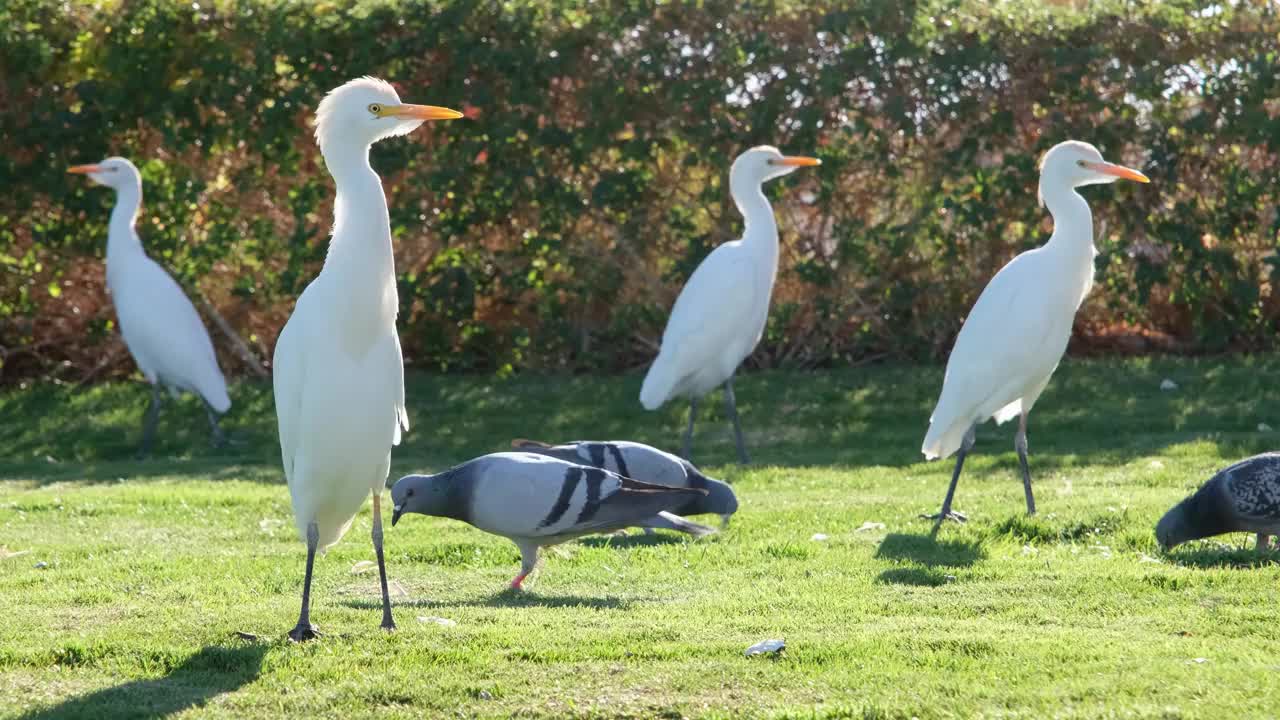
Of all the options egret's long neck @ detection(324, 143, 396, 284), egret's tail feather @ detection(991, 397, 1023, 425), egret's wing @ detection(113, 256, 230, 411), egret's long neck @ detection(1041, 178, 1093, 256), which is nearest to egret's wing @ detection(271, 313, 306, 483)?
egret's long neck @ detection(324, 143, 396, 284)

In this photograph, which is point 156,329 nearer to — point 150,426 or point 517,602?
point 150,426

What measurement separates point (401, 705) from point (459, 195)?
945 cm

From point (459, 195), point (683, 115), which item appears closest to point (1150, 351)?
point (683, 115)

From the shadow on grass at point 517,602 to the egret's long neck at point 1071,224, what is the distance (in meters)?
3.51

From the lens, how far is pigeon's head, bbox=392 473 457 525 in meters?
6.85

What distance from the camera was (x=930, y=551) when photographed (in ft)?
24.3

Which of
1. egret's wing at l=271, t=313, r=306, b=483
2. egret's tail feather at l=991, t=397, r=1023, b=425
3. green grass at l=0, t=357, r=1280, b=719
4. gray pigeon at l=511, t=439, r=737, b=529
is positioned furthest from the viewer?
egret's tail feather at l=991, t=397, r=1023, b=425

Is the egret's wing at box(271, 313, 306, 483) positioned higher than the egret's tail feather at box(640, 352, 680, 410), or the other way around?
the egret's wing at box(271, 313, 306, 483)

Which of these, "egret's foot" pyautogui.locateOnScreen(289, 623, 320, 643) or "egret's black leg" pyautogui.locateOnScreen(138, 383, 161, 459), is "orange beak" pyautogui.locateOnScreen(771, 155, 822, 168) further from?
"egret's foot" pyautogui.locateOnScreen(289, 623, 320, 643)

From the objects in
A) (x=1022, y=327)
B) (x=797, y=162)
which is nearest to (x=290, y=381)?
(x=1022, y=327)

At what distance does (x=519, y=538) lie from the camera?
269 inches

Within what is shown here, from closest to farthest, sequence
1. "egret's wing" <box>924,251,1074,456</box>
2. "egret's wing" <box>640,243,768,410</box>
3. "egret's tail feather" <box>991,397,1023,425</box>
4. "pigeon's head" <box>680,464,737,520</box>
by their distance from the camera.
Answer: "pigeon's head" <box>680,464,737,520</box>, "egret's wing" <box>924,251,1074,456</box>, "egret's tail feather" <box>991,397,1023,425</box>, "egret's wing" <box>640,243,768,410</box>

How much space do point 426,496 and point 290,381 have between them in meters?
1.23

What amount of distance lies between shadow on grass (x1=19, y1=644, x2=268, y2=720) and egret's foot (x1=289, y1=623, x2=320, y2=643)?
0.41 feet
